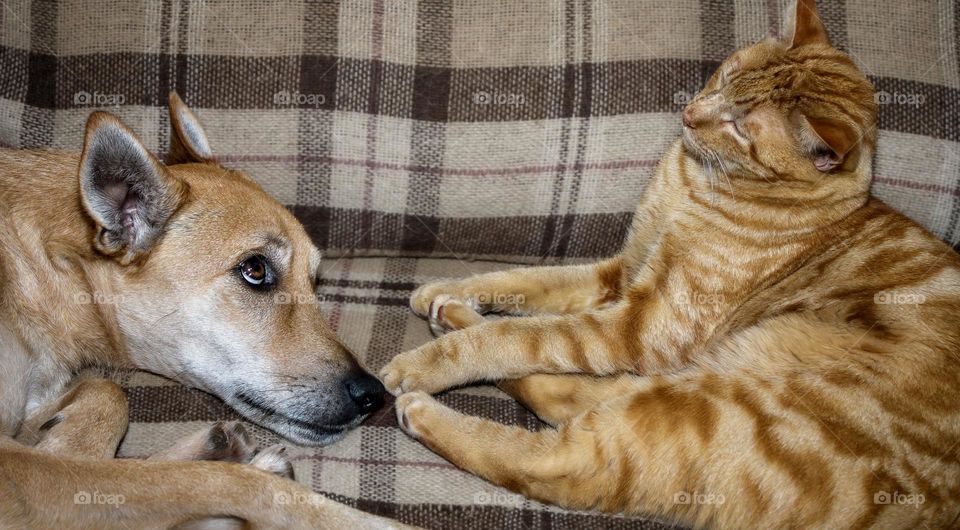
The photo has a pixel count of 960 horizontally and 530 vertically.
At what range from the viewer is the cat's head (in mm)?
2809

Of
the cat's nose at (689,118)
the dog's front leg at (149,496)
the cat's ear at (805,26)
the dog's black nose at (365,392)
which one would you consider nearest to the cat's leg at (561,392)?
the dog's black nose at (365,392)

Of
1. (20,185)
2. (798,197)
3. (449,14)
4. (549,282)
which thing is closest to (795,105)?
(798,197)

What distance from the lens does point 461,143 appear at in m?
3.24

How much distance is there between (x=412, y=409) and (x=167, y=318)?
82 cm

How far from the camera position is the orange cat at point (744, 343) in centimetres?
241

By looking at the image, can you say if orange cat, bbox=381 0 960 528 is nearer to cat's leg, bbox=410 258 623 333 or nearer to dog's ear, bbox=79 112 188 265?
cat's leg, bbox=410 258 623 333

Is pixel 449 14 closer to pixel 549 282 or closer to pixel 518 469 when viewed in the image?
pixel 549 282

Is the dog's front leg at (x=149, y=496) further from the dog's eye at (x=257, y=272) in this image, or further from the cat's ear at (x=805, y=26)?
the cat's ear at (x=805, y=26)

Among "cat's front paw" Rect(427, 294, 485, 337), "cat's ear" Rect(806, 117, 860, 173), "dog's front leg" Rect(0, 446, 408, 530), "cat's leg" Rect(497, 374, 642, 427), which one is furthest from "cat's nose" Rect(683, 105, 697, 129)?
"dog's front leg" Rect(0, 446, 408, 530)

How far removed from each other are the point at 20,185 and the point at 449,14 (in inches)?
63.3

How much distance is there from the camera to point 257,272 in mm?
2695

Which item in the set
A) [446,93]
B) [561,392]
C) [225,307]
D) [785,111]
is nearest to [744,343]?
[561,392]

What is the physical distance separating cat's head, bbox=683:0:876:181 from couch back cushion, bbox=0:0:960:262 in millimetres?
285

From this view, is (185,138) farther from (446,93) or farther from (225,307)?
(446,93)
